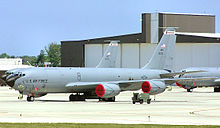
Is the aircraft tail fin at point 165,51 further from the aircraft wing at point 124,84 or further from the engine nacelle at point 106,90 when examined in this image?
the engine nacelle at point 106,90

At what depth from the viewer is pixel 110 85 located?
181ft

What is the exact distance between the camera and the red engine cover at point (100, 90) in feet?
177

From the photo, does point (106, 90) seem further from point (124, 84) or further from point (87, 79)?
point (87, 79)

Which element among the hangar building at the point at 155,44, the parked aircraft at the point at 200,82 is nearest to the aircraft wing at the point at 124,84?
the parked aircraft at the point at 200,82

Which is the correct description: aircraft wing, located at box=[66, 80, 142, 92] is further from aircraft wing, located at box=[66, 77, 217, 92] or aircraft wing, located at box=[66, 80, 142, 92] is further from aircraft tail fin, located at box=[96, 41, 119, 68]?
aircraft tail fin, located at box=[96, 41, 119, 68]

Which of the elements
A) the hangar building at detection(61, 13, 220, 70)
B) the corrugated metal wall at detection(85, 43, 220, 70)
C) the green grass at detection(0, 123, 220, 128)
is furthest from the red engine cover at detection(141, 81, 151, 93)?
the corrugated metal wall at detection(85, 43, 220, 70)

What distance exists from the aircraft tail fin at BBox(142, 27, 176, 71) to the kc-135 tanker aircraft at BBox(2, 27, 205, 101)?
0.56 metres

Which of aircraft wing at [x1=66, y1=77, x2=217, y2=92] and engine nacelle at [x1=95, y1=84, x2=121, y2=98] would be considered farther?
aircraft wing at [x1=66, y1=77, x2=217, y2=92]

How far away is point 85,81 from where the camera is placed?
58.0 meters

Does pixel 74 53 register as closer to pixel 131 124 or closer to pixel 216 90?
pixel 216 90

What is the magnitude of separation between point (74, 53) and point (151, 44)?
20.1 metres

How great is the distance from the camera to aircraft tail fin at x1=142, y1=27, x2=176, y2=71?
63.1 m

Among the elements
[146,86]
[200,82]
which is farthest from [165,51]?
[200,82]

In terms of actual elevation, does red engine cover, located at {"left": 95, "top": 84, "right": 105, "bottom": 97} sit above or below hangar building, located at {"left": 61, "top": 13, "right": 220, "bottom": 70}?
below
